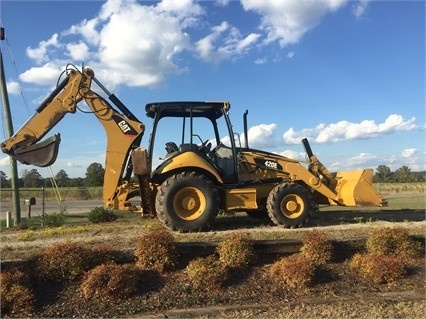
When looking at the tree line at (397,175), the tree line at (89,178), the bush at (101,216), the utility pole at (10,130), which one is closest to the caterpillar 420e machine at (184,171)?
the bush at (101,216)

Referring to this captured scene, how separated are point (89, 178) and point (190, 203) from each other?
38.7m

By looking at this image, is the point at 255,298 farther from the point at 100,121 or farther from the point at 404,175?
the point at 404,175

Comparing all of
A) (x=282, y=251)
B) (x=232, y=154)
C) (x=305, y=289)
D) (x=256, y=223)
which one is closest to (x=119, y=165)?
(x=232, y=154)

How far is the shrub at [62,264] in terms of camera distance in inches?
265

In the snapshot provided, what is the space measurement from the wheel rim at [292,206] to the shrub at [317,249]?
326 centimetres

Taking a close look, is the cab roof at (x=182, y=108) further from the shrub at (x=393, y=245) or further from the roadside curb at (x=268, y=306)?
the roadside curb at (x=268, y=306)

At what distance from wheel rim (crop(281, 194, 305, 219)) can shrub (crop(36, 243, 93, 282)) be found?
5.43 meters

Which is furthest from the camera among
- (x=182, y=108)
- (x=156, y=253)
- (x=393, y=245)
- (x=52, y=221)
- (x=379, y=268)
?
(x=52, y=221)

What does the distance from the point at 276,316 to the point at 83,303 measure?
257 cm

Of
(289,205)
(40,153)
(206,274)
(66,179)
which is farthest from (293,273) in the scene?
(66,179)

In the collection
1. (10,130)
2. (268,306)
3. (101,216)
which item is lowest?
(268,306)

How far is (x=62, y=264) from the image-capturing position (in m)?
6.77

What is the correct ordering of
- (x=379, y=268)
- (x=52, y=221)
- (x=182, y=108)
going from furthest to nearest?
(x=52, y=221), (x=182, y=108), (x=379, y=268)

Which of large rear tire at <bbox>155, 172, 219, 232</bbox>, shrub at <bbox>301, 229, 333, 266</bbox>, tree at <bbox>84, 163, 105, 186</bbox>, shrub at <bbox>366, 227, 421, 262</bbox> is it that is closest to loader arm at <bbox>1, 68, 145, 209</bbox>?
large rear tire at <bbox>155, 172, 219, 232</bbox>
